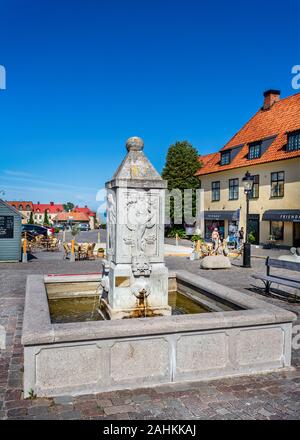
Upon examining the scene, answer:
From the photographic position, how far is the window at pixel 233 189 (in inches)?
1272

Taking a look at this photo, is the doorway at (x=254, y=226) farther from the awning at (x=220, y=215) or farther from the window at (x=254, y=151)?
the window at (x=254, y=151)

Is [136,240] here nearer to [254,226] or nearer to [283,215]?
[283,215]

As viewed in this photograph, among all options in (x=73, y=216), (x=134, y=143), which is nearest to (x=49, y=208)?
(x=73, y=216)

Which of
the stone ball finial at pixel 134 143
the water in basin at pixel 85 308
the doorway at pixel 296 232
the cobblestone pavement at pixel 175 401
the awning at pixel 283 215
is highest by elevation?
the stone ball finial at pixel 134 143

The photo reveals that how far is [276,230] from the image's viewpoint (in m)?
27.9

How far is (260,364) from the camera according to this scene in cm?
508

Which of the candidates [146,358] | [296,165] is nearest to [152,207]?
[146,358]

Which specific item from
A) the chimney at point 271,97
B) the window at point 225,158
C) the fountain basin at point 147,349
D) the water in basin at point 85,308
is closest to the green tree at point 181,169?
the window at point 225,158

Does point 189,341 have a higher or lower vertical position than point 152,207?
lower

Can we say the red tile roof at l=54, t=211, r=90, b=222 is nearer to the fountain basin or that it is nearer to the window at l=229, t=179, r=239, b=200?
the window at l=229, t=179, r=239, b=200

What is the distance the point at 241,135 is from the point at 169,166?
895cm

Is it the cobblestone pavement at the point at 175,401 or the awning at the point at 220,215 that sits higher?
the awning at the point at 220,215

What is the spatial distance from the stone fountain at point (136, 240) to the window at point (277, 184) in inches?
910
